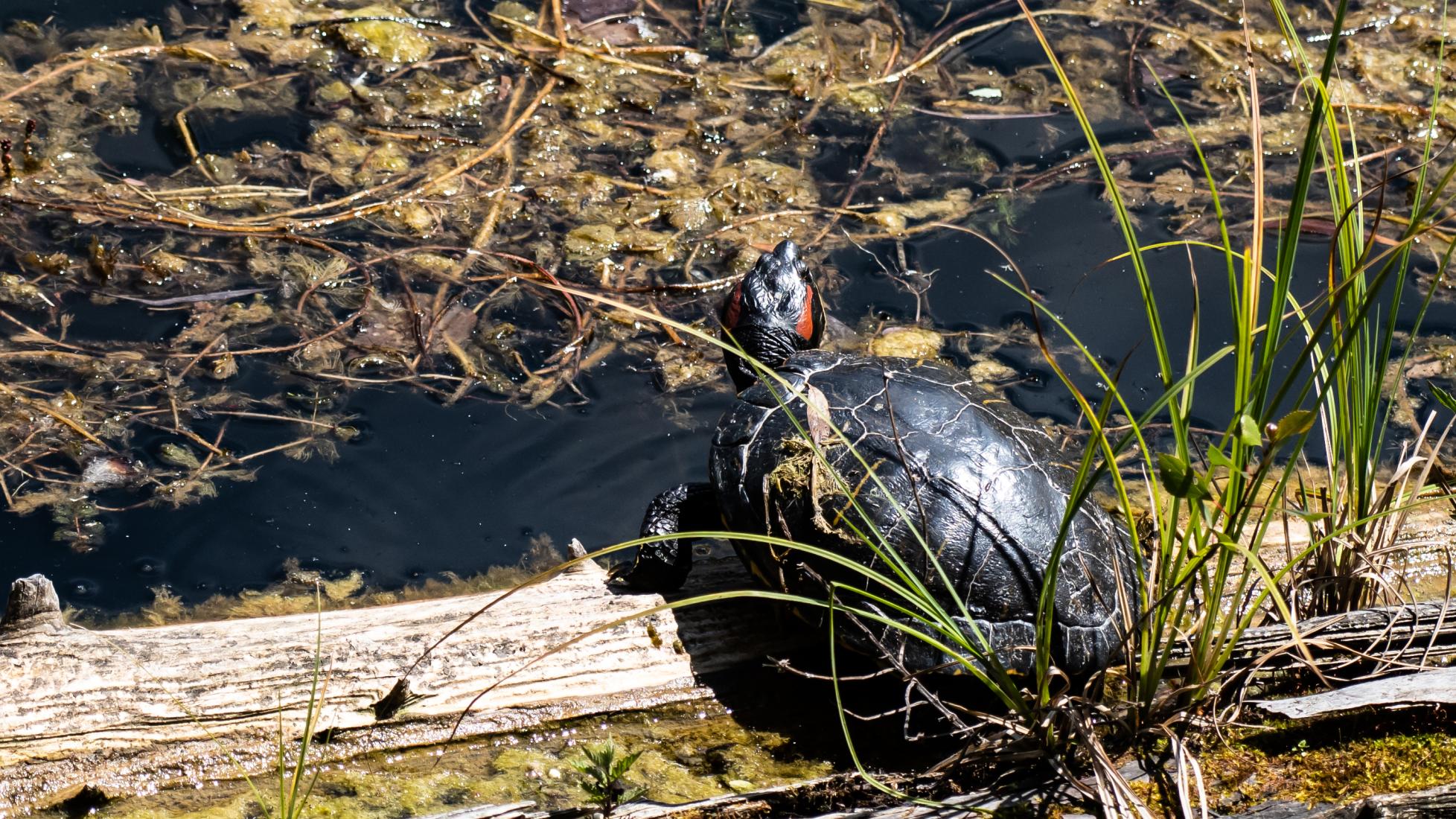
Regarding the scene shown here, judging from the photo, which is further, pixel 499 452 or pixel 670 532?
pixel 499 452

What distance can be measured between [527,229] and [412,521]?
138cm

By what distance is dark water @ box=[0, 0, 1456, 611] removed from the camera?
324 cm

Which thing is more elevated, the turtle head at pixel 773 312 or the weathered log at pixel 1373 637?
the turtle head at pixel 773 312

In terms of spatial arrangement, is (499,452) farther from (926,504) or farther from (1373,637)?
(1373,637)

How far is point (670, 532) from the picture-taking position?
3176 millimetres

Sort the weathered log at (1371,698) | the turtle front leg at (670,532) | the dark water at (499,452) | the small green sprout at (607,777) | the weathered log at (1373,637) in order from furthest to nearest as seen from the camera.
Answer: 1. the dark water at (499,452)
2. the turtle front leg at (670,532)
3. the weathered log at (1373,637)
4. the weathered log at (1371,698)
5. the small green sprout at (607,777)

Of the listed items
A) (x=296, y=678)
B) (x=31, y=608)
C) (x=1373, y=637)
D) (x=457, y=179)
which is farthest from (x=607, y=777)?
(x=457, y=179)

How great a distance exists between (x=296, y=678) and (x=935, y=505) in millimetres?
1441

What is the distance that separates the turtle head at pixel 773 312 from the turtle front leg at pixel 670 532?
1.59 ft

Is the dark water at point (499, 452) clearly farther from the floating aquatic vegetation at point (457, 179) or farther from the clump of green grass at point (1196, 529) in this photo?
the clump of green grass at point (1196, 529)

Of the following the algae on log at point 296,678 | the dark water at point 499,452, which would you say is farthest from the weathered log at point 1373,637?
the algae on log at point 296,678

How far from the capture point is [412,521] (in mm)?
3402

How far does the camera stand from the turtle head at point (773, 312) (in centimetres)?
354

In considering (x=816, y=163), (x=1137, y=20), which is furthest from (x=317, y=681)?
(x=1137, y=20)
